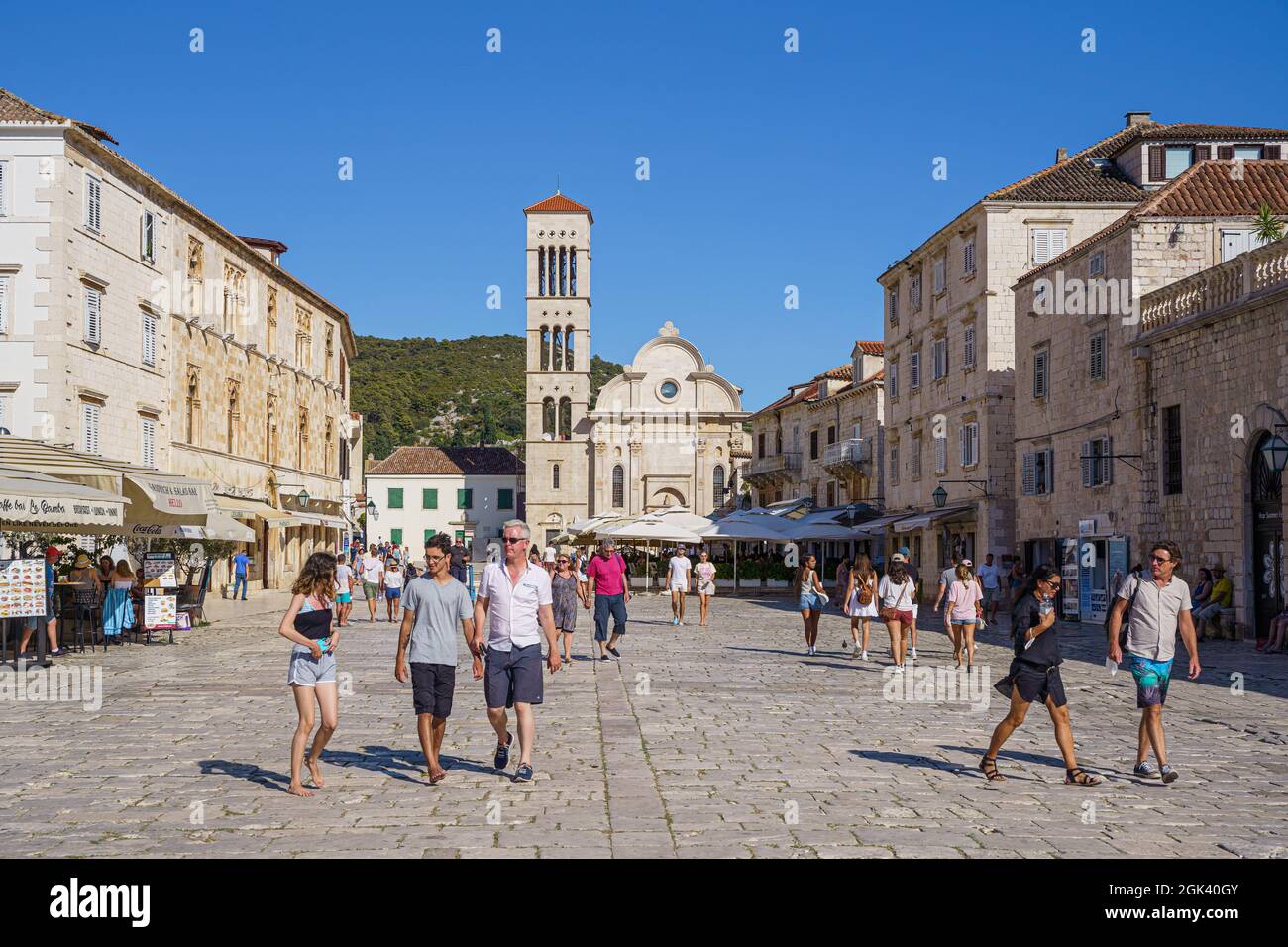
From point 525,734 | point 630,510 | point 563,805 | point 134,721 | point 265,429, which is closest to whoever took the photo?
point 563,805

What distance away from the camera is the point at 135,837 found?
6957 mm

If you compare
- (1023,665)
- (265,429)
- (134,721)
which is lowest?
(134,721)

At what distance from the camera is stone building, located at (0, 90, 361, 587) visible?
2812cm

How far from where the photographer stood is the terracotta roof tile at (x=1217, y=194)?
2558cm

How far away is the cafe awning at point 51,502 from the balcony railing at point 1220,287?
17430 millimetres

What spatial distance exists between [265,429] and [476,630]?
117ft

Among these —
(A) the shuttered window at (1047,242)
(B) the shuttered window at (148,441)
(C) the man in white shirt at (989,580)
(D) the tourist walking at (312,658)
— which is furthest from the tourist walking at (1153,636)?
(B) the shuttered window at (148,441)

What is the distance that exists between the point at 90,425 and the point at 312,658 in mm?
24040

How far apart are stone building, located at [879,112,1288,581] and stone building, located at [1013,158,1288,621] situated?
2.16 meters

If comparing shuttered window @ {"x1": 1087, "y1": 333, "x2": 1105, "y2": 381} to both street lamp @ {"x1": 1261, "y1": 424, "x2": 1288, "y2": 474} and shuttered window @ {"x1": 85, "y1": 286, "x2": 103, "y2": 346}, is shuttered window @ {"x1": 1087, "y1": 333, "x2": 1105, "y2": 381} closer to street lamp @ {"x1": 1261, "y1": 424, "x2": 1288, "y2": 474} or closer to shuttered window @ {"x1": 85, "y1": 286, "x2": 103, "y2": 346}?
street lamp @ {"x1": 1261, "y1": 424, "x2": 1288, "y2": 474}

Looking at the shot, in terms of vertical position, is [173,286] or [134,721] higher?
[173,286]
